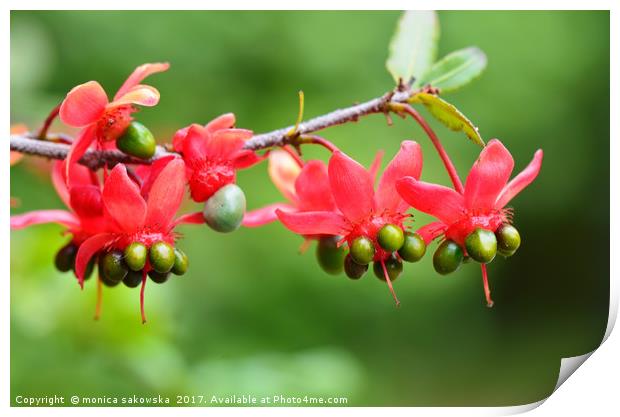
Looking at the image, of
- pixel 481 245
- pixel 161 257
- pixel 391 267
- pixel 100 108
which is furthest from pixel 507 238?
pixel 100 108

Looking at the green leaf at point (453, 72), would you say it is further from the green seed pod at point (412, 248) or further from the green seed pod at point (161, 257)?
the green seed pod at point (161, 257)

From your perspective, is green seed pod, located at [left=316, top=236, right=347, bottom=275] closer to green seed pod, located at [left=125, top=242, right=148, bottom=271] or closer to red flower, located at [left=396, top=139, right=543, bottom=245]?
red flower, located at [left=396, top=139, right=543, bottom=245]

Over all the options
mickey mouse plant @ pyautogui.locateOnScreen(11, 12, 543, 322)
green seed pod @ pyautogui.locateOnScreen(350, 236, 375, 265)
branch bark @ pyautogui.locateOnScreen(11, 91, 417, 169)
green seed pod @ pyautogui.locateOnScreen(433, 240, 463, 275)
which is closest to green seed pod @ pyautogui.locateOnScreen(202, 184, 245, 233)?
mickey mouse plant @ pyautogui.locateOnScreen(11, 12, 543, 322)

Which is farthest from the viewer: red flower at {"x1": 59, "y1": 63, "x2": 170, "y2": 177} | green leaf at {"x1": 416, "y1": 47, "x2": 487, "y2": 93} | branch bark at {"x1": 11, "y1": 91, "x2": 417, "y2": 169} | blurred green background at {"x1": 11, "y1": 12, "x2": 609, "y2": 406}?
blurred green background at {"x1": 11, "y1": 12, "x2": 609, "y2": 406}

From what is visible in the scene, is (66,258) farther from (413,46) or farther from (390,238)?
(413,46)

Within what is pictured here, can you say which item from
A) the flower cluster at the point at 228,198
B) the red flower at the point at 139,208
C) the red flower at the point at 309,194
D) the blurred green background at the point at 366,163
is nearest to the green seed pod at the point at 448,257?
the flower cluster at the point at 228,198

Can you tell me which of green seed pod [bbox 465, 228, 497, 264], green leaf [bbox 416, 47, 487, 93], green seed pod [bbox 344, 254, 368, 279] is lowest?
green seed pod [bbox 344, 254, 368, 279]
